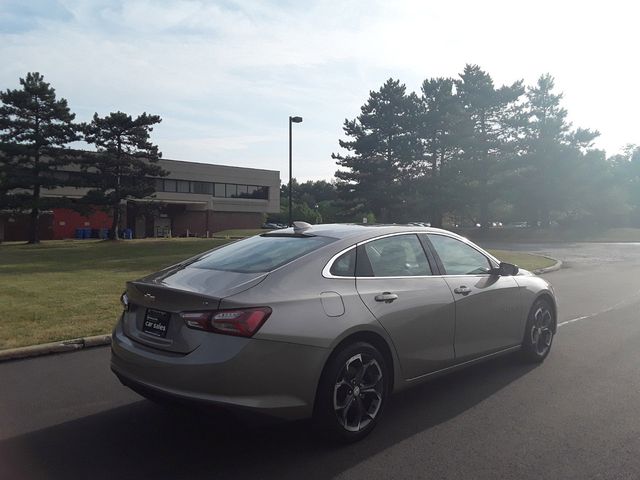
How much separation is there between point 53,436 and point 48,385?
1.42m

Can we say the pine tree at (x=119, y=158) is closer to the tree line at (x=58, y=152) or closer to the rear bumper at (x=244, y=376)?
the tree line at (x=58, y=152)

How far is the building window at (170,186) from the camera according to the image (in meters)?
59.9

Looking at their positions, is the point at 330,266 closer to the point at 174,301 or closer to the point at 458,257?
the point at 174,301

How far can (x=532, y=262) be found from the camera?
20.8 metres

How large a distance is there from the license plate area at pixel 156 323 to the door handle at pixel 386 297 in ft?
4.95

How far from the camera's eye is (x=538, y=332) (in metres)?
6.05

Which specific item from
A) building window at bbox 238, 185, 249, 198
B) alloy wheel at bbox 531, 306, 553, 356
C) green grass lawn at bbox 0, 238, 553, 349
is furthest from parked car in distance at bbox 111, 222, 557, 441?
building window at bbox 238, 185, 249, 198

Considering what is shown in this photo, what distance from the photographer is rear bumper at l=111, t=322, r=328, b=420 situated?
349cm

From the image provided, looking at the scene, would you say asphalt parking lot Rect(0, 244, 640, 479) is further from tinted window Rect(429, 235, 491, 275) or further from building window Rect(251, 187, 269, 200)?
building window Rect(251, 187, 269, 200)

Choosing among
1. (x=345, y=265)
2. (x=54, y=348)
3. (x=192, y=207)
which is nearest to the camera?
(x=345, y=265)

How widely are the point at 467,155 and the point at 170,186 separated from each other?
101 ft

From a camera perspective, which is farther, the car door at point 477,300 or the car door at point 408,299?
the car door at point 477,300

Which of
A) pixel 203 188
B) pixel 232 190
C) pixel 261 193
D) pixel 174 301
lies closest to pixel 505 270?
pixel 174 301

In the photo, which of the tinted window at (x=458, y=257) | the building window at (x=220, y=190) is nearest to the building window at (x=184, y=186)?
the building window at (x=220, y=190)
